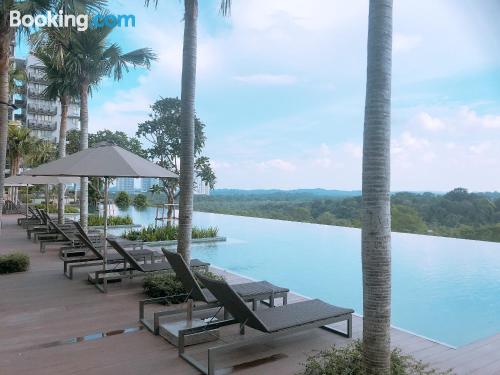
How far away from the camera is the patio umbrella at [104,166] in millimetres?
5910

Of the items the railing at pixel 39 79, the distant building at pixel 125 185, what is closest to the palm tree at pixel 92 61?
the railing at pixel 39 79

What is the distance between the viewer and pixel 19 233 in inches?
572

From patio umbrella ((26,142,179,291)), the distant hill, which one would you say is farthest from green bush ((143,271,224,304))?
the distant hill

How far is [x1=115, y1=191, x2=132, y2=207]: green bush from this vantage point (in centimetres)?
2827

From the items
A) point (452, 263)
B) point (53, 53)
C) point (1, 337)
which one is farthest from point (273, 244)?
point (1, 337)

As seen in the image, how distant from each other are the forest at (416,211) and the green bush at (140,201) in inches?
263

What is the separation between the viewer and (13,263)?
304 inches

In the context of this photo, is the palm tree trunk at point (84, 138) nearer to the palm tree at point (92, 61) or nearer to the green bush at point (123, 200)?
the palm tree at point (92, 61)

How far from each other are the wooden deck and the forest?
26.3 ft

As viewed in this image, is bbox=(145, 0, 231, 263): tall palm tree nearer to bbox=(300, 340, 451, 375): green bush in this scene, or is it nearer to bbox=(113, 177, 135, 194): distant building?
bbox=(300, 340, 451, 375): green bush

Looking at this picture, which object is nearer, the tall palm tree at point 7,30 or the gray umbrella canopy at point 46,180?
the tall palm tree at point 7,30

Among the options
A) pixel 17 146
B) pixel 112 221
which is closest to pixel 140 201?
pixel 17 146

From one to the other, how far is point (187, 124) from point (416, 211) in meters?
14.2

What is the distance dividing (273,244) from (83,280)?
8.14 metres
